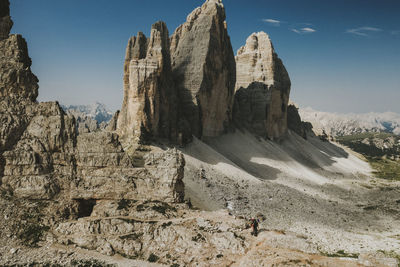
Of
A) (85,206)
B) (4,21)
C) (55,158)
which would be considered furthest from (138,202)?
(4,21)

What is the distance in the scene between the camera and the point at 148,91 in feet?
147

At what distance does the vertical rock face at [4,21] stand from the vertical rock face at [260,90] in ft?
194

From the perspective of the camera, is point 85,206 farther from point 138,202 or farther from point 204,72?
point 204,72

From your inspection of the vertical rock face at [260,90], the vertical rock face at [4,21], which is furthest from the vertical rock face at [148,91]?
the vertical rock face at [260,90]

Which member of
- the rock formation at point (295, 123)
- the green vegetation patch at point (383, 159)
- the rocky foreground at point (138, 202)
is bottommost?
the green vegetation patch at point (383, 159)

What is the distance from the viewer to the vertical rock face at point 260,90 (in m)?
80.2

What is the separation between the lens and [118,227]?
20.9 meters

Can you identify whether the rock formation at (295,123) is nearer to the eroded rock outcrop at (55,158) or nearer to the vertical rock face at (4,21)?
the eroded rock outcrop at (55,158)

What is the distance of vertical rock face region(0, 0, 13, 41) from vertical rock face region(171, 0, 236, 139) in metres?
30.7

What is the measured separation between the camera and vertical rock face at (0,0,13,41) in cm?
2684

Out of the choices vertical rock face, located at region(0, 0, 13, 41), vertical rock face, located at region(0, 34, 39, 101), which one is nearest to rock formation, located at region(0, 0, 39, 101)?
vertical rock face, located at region(0, 34, 39, 101)

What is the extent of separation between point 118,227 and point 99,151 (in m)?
7.13

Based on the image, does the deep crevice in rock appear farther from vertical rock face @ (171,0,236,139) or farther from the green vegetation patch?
the green vegetation patch

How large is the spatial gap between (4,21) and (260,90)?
66.5 metres
